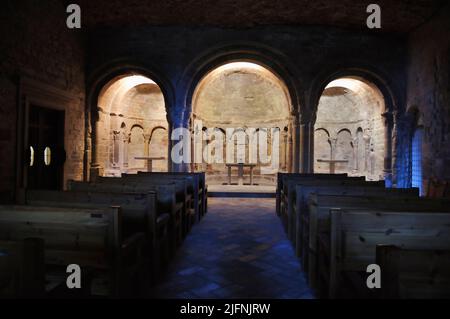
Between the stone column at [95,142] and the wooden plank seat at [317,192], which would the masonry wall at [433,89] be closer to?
the wooden plank seat at [317,192]

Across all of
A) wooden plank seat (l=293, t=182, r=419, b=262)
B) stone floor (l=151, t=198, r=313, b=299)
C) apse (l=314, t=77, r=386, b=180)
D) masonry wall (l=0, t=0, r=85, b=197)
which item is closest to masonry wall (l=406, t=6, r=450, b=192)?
apse (l=314, t=77, r=386, b=180)

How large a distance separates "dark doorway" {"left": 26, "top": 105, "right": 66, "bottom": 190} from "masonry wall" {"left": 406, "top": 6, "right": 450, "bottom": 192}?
946 centimetres

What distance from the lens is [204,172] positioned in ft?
24.4

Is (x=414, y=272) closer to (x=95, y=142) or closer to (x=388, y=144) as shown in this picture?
(x=388, y=144)

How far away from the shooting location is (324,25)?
365 inches

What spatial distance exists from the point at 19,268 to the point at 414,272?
6.87ft

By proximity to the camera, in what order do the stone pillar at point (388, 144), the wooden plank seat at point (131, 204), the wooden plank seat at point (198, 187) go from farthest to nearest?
the stone pillar at point (388, 144) < the wooden plank seat at point (198, 187) < the wooden plank seat at point (131, 204)

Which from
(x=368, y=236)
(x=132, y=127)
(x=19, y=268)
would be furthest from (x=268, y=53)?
(x=19, y=268)

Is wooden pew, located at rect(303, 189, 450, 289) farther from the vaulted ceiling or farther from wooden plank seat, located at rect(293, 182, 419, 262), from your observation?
the vaulted ceiling

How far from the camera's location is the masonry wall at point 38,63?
6.09 metres

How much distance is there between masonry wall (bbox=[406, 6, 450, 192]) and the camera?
24.3 ft

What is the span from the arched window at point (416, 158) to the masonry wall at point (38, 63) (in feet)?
32.3

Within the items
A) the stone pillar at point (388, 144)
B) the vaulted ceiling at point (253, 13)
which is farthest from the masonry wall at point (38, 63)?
the stone pillar at point (388, 144)

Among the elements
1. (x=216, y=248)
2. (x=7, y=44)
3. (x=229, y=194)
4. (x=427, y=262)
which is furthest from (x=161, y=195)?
(x=229, y=194)
